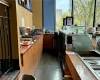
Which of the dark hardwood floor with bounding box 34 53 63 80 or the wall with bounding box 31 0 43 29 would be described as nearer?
the dark hardwood floor with bounding box 34 53 63 80

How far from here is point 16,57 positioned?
77.6 inches

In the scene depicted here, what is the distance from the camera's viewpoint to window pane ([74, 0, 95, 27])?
23.0 feet

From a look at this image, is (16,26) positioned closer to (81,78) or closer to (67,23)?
(81,78)

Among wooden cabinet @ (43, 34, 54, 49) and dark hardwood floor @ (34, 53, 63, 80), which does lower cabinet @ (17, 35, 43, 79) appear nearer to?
dark hardwood floor @ (34, 53, 63, 80)

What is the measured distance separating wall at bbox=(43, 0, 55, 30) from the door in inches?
217

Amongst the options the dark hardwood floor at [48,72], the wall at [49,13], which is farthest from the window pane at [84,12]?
the dark hardwood floor at [48,72]

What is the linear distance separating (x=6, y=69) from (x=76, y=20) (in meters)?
5.93

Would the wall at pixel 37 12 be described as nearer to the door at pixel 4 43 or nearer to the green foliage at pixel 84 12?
the green foliage at pixel 84 12

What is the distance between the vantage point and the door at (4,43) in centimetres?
181

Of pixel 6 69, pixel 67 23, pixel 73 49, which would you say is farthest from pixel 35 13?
pixel 6 69

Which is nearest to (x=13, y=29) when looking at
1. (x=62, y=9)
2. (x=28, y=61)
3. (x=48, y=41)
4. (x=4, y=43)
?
(x=4, y=43)

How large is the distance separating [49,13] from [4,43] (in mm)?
5589

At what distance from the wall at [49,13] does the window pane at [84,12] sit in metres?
1.19

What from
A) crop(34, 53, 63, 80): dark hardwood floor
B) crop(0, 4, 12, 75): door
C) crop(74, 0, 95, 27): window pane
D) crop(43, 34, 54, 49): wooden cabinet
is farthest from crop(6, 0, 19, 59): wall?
crop(74, 0, 95, 27): window pane
